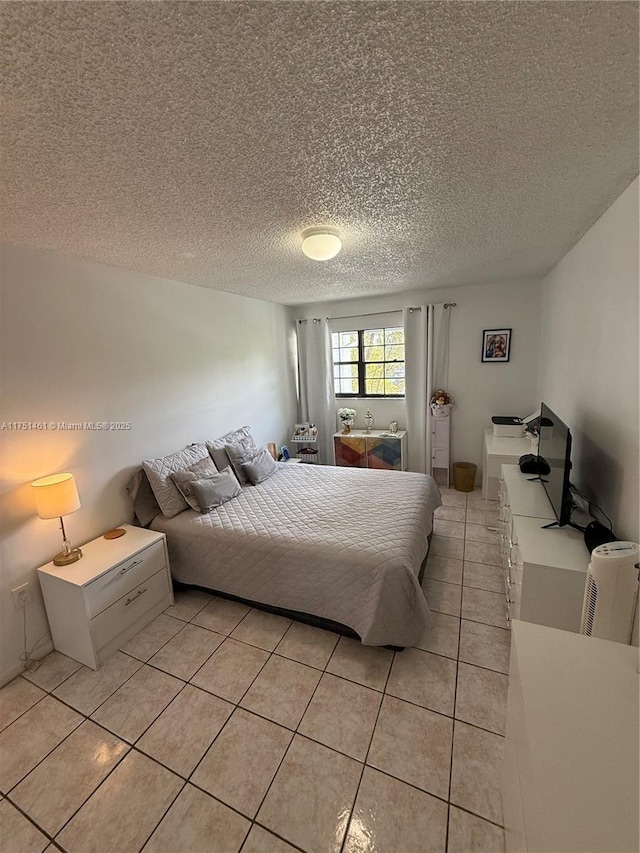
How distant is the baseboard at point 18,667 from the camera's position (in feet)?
6.20

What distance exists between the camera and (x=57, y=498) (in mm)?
1938

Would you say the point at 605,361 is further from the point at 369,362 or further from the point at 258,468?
the point at 369,362

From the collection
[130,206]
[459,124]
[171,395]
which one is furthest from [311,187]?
[171,395]

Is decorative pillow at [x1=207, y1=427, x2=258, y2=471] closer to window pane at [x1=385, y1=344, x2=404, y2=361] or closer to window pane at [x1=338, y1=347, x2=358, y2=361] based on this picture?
window pane at [x1=338, y1=347, x2=358, y2=361]

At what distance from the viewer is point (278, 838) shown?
4.04ft

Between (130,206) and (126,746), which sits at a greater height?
(130,206)

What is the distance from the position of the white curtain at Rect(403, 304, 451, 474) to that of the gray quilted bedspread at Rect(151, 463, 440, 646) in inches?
62.3

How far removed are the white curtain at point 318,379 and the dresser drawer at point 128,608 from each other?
2.94 meters

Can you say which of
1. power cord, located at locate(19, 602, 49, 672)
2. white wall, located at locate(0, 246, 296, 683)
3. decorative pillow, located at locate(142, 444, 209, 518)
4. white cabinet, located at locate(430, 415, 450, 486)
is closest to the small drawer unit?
white cabinet, located at locate(430, 415, 450, 486)

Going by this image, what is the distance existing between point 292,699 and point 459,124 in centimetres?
253

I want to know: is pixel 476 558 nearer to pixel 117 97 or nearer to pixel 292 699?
pixel 292 699

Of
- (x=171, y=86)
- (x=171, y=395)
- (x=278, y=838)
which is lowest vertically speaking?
(x=278, y=838)

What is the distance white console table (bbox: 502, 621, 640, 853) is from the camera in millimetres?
704

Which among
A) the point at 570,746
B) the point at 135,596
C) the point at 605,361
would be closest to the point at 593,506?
the point at 605,361
